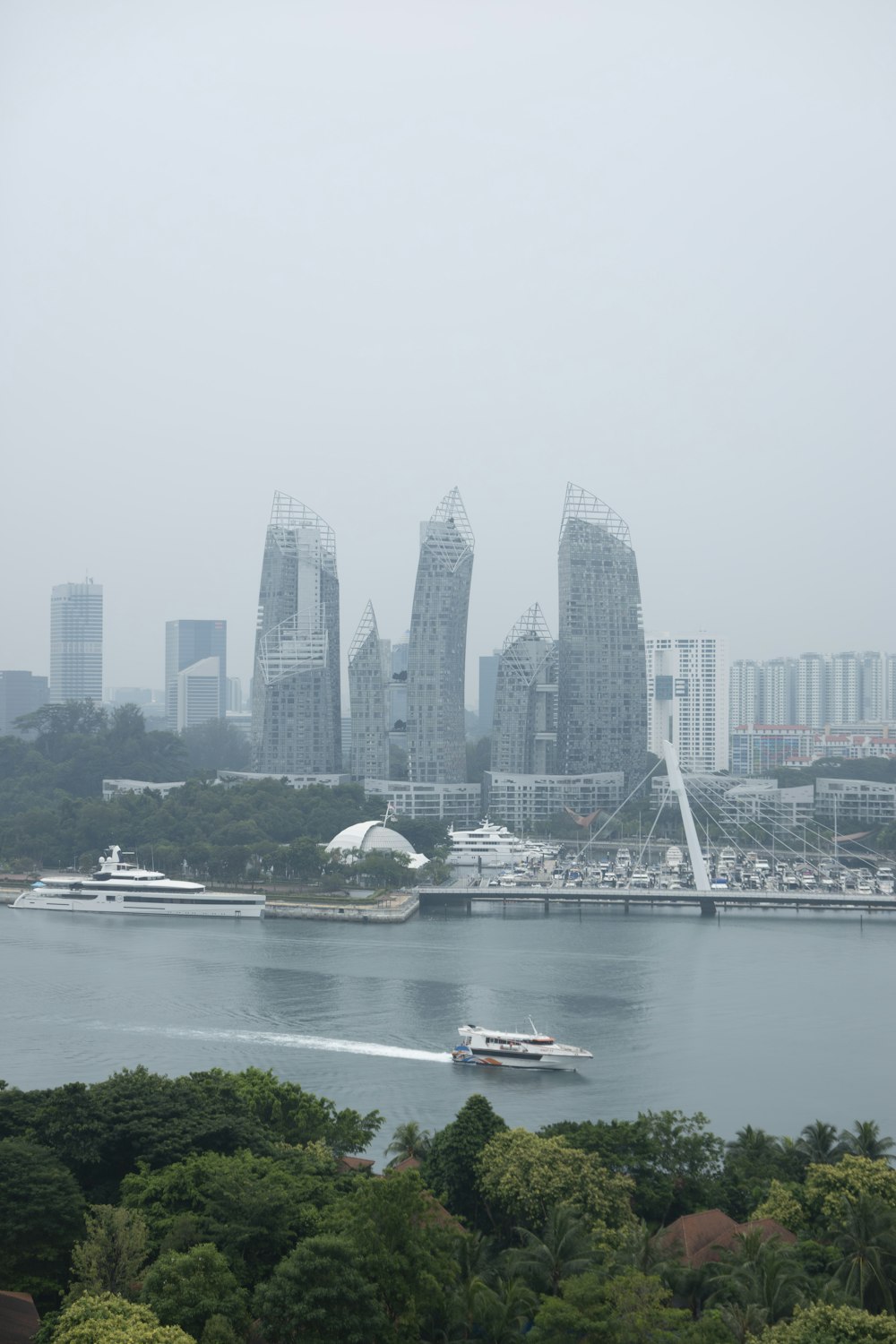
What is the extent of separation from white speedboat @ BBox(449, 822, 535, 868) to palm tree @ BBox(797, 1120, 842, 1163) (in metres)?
12.7

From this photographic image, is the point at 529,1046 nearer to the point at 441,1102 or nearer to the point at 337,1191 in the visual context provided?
the point at 441,1102

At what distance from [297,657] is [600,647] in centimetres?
505

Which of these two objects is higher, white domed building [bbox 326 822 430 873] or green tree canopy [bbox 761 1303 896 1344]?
white domed building [bbox 326 822 430 873]

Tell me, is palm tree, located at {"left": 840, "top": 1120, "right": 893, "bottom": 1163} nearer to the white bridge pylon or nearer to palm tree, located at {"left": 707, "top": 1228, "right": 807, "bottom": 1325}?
palm tree, located at {"left": 707, "top": 1228, "right": 807, "bottom": 1325}

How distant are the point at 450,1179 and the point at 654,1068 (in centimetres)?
321

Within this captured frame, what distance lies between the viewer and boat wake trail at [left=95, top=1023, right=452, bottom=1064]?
28.9ft

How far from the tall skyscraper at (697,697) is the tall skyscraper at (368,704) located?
9.30m

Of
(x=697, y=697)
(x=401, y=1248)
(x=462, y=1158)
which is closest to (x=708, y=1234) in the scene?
(x=462, y=1158)

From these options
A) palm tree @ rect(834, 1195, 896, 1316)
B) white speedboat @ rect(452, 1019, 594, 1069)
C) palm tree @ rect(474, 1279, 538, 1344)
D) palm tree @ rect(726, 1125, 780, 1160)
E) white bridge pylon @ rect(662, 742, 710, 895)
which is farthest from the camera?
white bridge pylon @ rect(662, 742, 710, 895)

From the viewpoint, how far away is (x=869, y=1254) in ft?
15.2

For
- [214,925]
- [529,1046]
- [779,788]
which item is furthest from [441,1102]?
[779,788]

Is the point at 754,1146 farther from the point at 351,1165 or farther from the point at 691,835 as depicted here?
the point at 691,835

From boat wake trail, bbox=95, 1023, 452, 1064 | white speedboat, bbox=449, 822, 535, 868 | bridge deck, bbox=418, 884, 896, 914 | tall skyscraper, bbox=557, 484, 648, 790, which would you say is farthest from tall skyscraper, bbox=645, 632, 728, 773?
boat wake trail, bbox=95, 1023, 452, 1064

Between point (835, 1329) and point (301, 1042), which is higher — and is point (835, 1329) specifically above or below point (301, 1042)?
above
